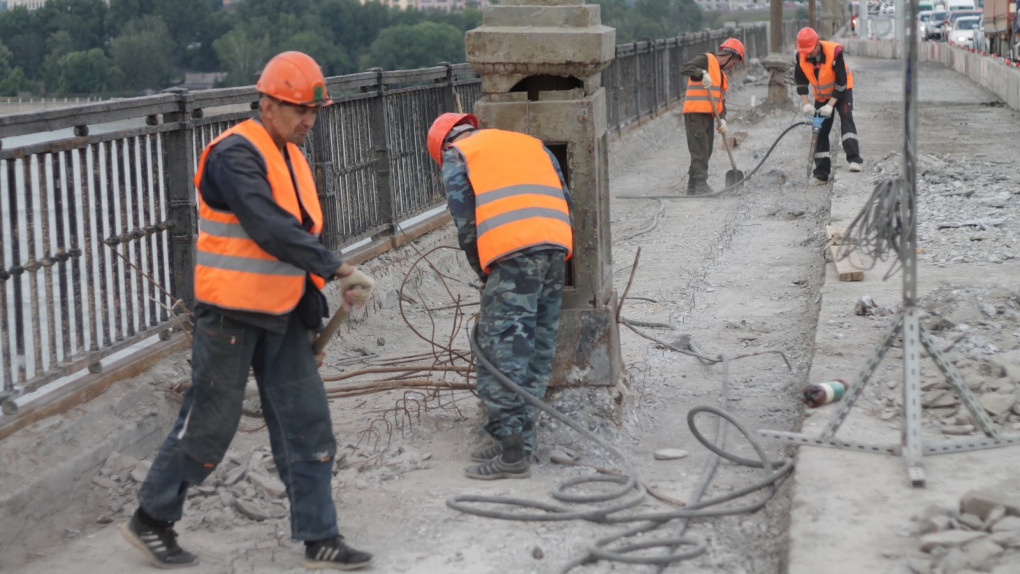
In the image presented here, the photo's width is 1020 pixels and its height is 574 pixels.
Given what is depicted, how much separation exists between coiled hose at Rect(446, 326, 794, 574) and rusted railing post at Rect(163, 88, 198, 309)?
1978 millimetres

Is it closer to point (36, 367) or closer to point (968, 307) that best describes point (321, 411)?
point (36, 367)

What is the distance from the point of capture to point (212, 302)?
3.96 meters

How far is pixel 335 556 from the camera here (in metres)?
4.18

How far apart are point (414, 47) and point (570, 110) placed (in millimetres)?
58185

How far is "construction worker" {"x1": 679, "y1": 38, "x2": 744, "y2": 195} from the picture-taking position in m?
13.1

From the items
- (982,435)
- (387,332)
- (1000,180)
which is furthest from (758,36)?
(982,435)

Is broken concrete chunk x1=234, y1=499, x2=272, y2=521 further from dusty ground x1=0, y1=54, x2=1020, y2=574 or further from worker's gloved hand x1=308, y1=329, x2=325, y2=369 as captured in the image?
worker's gloved hand x1=308, y1=329, x2=325, y2=369

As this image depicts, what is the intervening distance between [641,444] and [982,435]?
62.3 inches

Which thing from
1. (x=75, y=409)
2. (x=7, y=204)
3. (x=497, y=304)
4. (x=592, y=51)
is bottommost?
(x=75, y=409)

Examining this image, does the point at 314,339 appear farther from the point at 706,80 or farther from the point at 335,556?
the point at 706,80

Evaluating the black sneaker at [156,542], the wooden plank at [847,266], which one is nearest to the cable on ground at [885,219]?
the black sneaker at [156,542]

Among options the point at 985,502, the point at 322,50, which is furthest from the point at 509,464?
the point at 322,50

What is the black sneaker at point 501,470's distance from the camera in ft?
16.7

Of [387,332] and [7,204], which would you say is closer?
[7,204]
